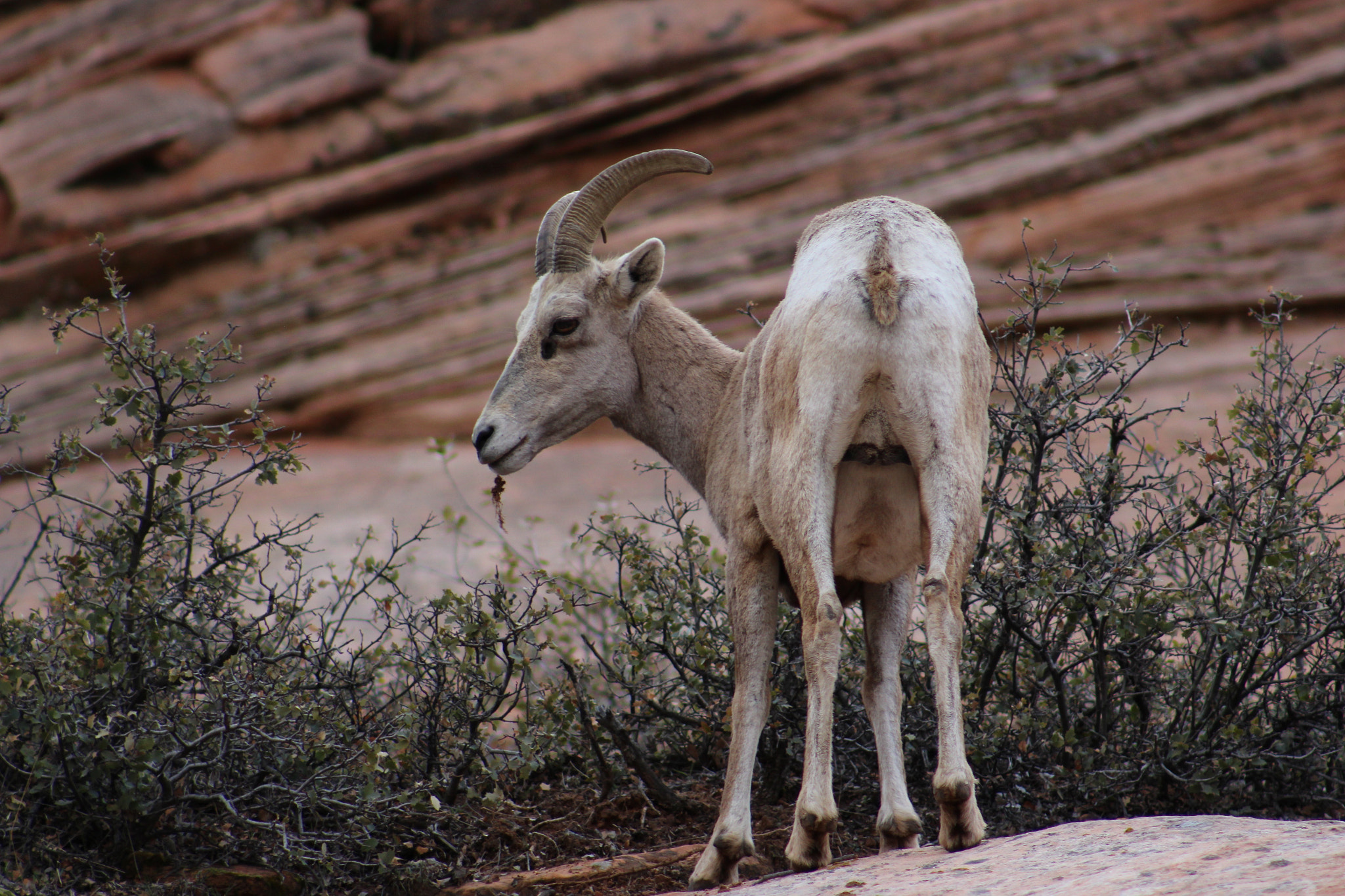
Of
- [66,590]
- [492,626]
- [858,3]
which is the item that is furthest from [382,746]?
[858,3]

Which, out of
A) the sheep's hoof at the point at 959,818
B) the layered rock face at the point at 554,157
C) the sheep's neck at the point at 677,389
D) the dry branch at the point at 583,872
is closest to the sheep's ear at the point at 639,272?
the sheep's neck at the point at 677,389

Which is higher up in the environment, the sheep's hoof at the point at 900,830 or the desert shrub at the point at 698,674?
the desert shrub at the point at 698,674

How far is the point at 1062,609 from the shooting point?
475cm

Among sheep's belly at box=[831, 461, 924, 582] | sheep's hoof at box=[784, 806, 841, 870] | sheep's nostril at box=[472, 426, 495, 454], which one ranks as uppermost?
sheep's nostril at box=[472, 426, 495, 454]

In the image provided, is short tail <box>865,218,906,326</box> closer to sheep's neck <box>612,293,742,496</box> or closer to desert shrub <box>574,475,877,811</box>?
sheep's neck <box>612,293,742,496</box>

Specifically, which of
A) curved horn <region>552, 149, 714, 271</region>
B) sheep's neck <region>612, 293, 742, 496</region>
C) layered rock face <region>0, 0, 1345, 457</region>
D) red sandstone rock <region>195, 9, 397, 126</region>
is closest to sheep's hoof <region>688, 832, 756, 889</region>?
sheep's neck <region>612, 293, 742, 496</region>

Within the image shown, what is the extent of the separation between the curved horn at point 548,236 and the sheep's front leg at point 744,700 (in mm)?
1763

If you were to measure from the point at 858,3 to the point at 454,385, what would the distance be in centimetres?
697

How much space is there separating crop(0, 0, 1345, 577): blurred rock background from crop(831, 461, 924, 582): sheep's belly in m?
9.74

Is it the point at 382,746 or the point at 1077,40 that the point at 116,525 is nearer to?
the point at 382,746

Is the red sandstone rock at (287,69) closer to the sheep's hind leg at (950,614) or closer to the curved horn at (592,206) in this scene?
the curved horn at (592,206)

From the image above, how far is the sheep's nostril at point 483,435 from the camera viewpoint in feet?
16.4

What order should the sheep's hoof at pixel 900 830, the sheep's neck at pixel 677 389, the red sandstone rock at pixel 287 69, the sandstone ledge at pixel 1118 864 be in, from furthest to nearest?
the red sandstone rock at pixel 287 69
the sheep's neck at pixel 677 389
the sheep's hoof at pixel 900 830
the sandstone ledge at pixel 1118 864

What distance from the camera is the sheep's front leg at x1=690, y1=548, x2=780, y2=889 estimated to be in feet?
13.0
